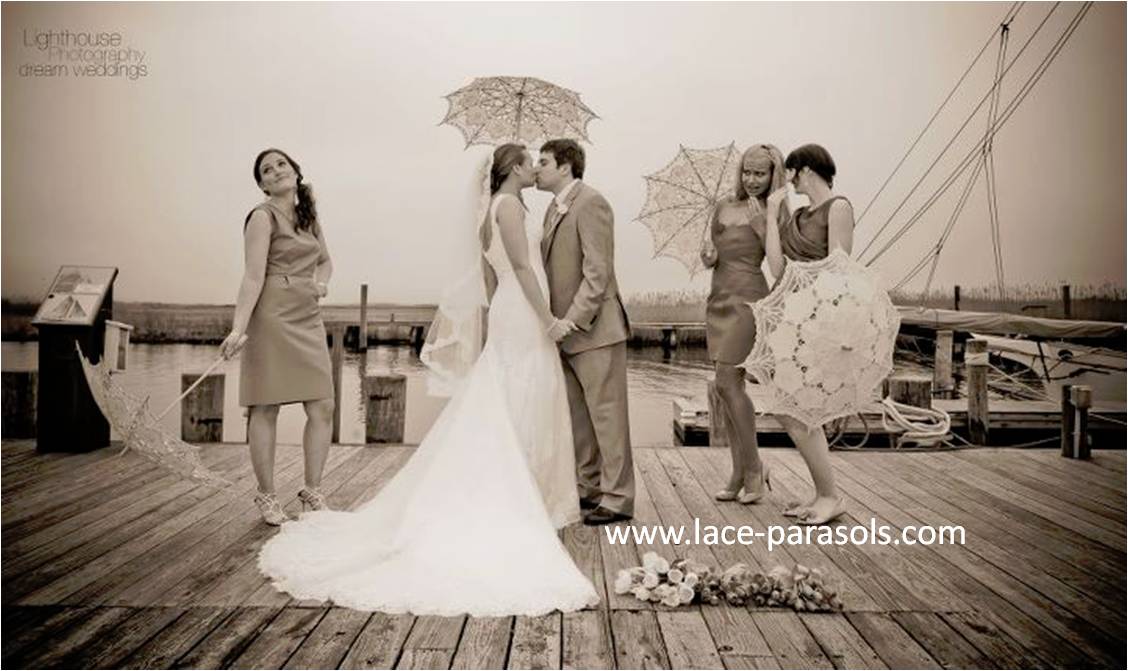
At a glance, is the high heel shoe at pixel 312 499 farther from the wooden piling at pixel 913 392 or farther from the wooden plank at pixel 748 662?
the wooden piling at pixel 913 392

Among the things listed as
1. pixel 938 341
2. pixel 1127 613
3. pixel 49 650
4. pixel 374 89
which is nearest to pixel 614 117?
pixel 374 89

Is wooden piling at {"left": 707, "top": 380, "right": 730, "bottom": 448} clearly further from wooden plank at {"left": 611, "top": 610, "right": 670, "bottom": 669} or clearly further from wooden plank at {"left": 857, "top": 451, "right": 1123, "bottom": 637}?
wooden plank at {"left": 611, "top": 610, "right": 670, "bottom": 669}

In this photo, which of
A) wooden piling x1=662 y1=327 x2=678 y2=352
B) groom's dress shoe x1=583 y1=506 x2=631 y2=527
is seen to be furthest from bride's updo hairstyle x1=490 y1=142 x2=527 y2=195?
wooden piling x1=662 y1=327 x2=678 y2=352

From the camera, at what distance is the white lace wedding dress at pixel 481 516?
7.79ft

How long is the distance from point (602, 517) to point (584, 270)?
2.91 ft

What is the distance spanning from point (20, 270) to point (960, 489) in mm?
5214

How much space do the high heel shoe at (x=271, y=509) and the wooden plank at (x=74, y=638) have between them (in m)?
0.86

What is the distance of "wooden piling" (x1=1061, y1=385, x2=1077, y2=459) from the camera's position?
4875 mm

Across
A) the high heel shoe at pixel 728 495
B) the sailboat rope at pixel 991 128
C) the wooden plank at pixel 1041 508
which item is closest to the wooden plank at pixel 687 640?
the high heel shoe at pixel 728 495

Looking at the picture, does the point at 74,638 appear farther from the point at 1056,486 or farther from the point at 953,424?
the point at 953,424

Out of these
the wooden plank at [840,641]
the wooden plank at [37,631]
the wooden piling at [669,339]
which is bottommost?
the wooden plank at [37,631]

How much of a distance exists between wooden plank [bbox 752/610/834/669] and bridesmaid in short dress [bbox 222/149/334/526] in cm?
174

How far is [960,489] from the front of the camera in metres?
4.03

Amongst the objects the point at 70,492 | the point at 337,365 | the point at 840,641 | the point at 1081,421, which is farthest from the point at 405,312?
the point at 840,641
